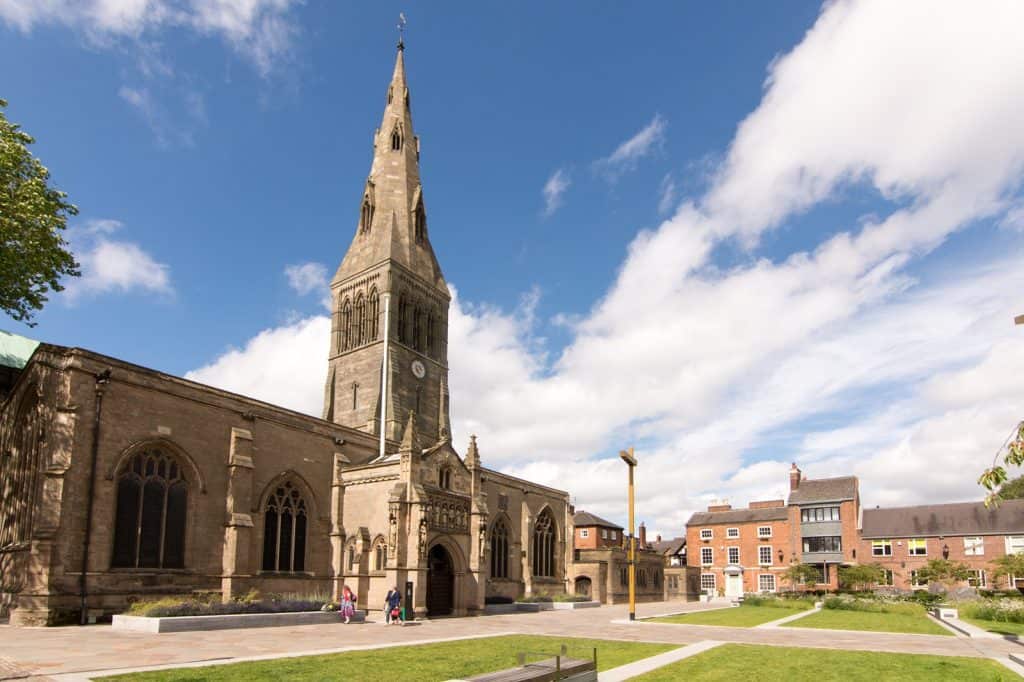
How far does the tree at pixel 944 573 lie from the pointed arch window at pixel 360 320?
170ft

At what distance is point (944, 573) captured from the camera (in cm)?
6112

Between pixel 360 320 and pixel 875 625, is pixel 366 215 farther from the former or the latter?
pixel 875 625

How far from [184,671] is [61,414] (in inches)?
622

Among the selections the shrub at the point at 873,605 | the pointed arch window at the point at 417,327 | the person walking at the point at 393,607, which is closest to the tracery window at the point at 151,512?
the person walking at the point at 393,607

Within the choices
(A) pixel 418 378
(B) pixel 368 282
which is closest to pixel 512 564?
(A) pixel 418 378

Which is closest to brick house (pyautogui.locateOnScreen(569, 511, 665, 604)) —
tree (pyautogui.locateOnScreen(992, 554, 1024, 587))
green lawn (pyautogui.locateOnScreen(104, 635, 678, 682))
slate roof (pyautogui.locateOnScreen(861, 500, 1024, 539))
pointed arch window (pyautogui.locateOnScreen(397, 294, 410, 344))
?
pointed arch window (pyautogui.locateOnScreen(397, 294, 410, 344))

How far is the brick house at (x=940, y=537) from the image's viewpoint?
216 ft

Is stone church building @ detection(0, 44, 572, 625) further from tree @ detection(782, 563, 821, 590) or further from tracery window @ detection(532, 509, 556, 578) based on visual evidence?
tree @ detection(782, 563, 821, 590)

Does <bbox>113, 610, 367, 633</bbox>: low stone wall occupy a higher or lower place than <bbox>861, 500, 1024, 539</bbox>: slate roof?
lower

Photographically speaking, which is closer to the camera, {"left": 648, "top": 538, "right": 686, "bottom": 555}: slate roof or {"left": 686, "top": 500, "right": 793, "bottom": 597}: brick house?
{"left": 686, "top": 500, "right": 793, "bottom": 597}: brick house

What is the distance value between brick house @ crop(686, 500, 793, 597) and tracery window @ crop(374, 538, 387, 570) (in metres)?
47.3

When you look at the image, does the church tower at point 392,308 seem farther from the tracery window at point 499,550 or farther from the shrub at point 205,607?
the shrub at point 205,607

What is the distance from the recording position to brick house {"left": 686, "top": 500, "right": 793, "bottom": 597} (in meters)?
74.1

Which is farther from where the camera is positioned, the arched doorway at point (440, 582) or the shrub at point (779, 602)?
the shrub at point (779, 602)
